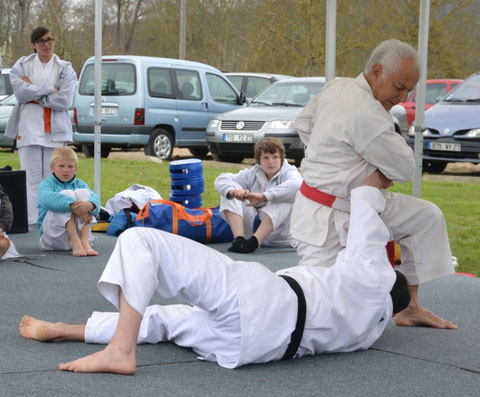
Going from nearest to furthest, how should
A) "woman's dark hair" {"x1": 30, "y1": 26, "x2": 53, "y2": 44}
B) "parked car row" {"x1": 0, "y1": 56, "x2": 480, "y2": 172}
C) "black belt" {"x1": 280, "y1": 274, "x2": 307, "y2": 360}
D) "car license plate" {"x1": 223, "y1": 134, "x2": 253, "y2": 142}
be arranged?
"black belt" {"x1": 280, "y1": 274, "x2": 307, "y2": 360} → "woman's dark hair" {"x1": 30, "y1": 26, "x2": 53, "y2": 44} → "parked car row" {"x1": 0, "y1": 56, "x2": 480, "y2": 172} → "car license plate" {"x1": 223, "y1": 134, "x2": 253, "y2": 142}

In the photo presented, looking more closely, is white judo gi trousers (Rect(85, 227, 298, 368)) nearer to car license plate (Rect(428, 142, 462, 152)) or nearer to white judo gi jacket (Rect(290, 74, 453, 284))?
white judo gi jacket (Rect(290, 74, 453, 284))

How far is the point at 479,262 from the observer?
23.0 ft

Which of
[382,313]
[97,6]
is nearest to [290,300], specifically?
[382,313]

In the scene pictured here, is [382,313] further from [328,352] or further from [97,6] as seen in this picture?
[97,6]

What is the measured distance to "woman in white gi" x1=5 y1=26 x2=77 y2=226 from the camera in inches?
303

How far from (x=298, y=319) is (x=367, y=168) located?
1.01 metres

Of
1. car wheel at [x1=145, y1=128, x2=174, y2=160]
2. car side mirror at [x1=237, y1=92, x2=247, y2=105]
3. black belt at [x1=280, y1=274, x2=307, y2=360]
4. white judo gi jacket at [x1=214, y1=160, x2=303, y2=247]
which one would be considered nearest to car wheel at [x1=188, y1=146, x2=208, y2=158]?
car side mirror at [x1=237, y1=92, x2=247, y2=105]

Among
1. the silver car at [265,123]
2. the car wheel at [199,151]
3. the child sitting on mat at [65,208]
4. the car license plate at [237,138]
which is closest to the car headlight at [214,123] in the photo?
the silver car at [265,123]

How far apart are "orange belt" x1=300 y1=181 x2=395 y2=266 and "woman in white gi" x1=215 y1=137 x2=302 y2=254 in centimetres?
251

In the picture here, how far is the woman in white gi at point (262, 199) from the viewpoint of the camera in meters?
6.95

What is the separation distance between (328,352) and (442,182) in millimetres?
8337

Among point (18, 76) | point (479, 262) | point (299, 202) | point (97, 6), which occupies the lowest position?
point (479, 262)

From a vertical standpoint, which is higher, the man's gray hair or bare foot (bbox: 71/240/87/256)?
the man's gray hair

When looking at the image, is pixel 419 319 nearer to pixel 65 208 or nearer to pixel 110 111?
pixel 65 208
